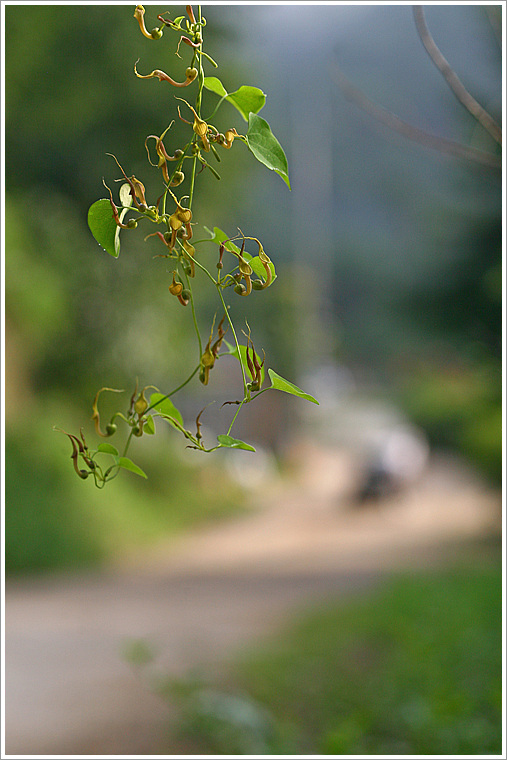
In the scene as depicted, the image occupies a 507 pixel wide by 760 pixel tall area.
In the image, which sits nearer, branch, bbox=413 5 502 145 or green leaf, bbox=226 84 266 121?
green leaf, bbox=226 84 266 121

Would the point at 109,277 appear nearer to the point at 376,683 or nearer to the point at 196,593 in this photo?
the point at 196,593

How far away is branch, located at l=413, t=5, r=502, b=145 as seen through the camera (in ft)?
2.31

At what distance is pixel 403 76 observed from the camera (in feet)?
17.3

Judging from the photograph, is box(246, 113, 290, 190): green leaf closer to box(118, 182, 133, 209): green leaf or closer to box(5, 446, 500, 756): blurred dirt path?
box(118, 182, 133, 209): green leaf

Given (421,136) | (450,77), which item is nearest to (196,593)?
(421,136)

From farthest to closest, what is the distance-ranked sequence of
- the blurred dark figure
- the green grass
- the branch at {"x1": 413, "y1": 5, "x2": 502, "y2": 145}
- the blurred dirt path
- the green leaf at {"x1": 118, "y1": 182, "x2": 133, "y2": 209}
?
the blurred dark figure → the blurred dirt path → the green grass → the branch at {"x1": 413, "y1": 5, "x2": 502, "y2": 145} → the green leaf at {"x1": 118, "y1": 182, "x2": 133, "y2": 209}

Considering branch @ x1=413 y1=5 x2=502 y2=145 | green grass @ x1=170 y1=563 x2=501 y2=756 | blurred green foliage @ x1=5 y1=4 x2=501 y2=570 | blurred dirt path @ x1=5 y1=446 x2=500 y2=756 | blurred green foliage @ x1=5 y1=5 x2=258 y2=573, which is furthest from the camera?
blurred green foliage @ x1=5 y1=5 x2=258 y2=573

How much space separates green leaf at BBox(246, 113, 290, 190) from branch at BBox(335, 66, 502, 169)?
420mm

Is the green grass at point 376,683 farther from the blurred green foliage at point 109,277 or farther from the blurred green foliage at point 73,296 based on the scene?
the blurred green foliage at point 73,296

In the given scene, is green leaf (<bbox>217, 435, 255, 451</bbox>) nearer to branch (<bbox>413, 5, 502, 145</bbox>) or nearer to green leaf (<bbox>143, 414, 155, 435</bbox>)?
green leaf (<bbox>143, 414, 155, 435</bbox>)

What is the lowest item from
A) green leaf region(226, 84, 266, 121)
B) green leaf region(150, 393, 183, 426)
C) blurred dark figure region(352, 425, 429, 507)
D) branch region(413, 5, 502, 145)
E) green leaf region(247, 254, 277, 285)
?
green leaf region(150, 393, 183, 426)

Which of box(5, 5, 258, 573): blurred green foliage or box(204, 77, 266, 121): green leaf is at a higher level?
box(5, 5, 258, 573): blurred green foliage

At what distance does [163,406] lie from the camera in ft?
1.38

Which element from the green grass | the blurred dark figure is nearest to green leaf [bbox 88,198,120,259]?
the green grass
